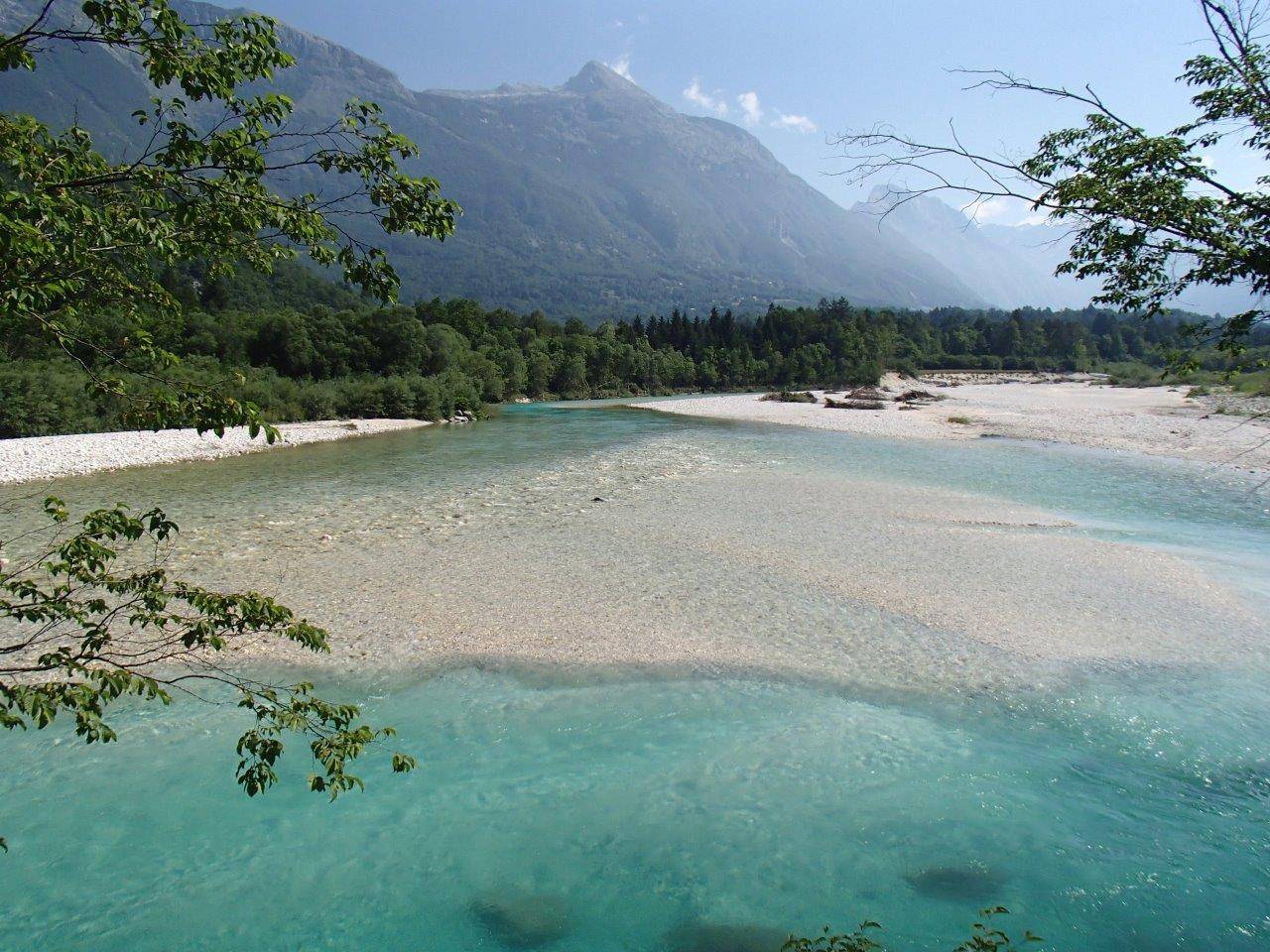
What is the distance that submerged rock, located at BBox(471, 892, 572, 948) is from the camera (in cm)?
573

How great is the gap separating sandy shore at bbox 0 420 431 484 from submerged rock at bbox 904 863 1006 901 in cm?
2140

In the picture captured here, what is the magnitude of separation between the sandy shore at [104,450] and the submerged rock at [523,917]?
1934cm

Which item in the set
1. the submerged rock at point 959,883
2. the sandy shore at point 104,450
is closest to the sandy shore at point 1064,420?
the submerged rock at point 959,883

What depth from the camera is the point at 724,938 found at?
5637 mm

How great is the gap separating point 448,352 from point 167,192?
7160 centimetres

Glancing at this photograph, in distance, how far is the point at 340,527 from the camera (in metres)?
17.6

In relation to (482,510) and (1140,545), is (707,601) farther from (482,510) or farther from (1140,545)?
(1140,545)

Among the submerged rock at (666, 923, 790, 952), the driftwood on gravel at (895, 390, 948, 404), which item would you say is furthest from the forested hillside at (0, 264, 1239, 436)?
the driftwood on gravel at (895, 390, 948, 404)

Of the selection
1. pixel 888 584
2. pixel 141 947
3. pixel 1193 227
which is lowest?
pixel 141 947

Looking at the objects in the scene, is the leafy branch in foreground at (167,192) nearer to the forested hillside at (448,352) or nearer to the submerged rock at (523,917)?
the forested hillside at (448,352)

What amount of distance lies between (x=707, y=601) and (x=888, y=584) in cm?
372

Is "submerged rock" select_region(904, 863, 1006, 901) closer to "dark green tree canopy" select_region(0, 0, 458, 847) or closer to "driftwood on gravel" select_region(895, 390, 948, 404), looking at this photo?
"dark green tree canopy" select_region(0, 0, 458, 847)

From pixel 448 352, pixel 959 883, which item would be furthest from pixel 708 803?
pixel 448 352

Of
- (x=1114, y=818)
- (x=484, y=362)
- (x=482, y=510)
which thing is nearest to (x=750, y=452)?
(x=482, y=510)
